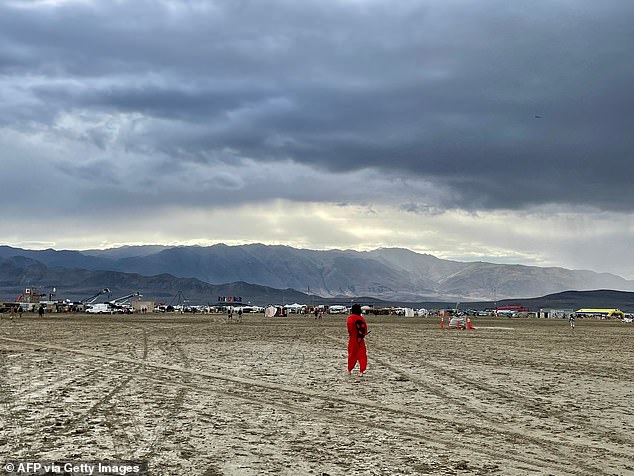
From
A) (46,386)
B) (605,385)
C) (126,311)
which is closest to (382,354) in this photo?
(605,385)

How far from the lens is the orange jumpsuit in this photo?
1666 cm

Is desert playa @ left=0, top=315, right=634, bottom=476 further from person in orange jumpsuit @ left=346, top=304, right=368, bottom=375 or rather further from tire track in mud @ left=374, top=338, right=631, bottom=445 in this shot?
person in orange jumpsuit @ left=346, top=304, right=368, bottom=375

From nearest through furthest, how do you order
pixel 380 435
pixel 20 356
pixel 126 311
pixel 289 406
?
pixel 380 435
pixel 289 406
pixel 20 356
pixel 126 311

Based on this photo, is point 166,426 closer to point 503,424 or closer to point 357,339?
point 503,424

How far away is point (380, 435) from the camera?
32.1 ft

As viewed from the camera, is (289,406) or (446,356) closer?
(289,406)

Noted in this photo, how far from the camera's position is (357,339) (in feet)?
55.6

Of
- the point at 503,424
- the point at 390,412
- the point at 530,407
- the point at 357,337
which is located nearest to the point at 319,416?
the point at 390,412

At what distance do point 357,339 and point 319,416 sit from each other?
578 cm

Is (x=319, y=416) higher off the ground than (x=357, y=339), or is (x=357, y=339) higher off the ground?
(x=357, y=339)

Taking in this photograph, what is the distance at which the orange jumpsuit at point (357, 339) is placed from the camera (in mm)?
16656

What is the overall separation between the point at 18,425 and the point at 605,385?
13204 mm

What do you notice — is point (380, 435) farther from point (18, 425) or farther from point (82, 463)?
point (18, 425)

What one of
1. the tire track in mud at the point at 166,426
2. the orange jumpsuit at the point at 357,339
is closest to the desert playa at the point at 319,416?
the tire track in mud at the point at 166,426
